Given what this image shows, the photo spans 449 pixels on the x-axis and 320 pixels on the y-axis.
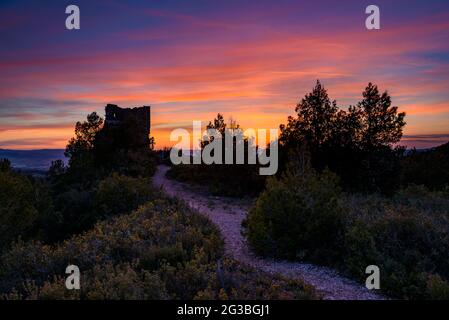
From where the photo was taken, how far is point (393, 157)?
28234 millimetres

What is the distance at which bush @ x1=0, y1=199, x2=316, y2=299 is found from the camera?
309 inches

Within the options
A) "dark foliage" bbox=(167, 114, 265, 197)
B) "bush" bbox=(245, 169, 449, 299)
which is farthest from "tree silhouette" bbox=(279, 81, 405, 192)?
"bush" bbox=(245, 169, 449, 299)

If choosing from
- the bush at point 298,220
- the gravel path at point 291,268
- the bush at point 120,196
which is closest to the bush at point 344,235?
the bush at point 298,220

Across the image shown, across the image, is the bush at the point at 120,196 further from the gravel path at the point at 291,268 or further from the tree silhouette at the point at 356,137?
the tree silhouette at the point at 356,137

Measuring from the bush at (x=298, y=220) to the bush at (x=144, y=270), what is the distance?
57.0 inches

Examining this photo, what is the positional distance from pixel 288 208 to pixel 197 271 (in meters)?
5.30

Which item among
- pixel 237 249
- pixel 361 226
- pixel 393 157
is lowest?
pixel 237 249

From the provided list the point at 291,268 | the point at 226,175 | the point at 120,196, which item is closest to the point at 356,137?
the point at 226,175

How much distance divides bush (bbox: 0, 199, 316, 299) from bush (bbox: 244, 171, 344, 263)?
1.45 metres

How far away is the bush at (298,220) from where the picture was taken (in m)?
12.9

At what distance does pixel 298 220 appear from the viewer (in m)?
13.2

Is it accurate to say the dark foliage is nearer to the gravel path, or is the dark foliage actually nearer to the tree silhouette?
the tree silhouette
